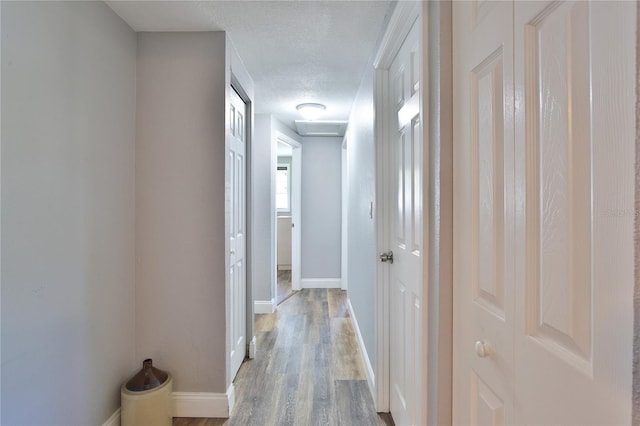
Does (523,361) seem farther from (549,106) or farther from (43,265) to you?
(43,265)

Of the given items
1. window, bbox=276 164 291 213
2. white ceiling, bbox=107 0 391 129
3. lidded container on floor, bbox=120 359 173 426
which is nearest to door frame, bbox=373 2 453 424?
white ceiling, bbox=107 0 391 129

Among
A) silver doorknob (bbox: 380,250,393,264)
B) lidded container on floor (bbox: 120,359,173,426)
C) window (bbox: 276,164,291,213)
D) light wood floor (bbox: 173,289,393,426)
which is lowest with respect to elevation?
light wood floor (bbox: 173,289,393,426)

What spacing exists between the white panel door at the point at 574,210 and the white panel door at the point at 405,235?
51cm

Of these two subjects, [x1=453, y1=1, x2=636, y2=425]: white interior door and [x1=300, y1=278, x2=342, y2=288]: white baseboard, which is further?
[x1=300, y1=278, x2=342, y2=288]: white baseboard

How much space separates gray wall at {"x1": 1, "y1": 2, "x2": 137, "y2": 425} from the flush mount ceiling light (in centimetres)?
169

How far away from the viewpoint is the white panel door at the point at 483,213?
75cm

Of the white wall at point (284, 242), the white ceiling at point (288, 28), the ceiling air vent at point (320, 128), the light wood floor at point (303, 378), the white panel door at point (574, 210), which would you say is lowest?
the light wood floor at point (303, 378)

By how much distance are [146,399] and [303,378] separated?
104cm

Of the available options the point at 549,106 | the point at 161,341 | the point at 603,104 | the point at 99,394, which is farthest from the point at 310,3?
the point at 99,394

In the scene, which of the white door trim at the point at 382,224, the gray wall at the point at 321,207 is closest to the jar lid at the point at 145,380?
the white door trim at the point at 382,224

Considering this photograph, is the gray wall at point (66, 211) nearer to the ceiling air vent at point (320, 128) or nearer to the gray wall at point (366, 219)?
the gray wall at point (366, 219)

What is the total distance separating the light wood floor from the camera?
6.27ft

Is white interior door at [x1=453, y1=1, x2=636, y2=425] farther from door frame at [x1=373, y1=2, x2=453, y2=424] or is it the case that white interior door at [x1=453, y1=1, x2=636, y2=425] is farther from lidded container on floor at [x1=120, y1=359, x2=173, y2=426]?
lidded container on floor at [x1=120, y1=359, x2=173, y2=426]

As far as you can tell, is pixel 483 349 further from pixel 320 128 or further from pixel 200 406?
pixel 320 128
